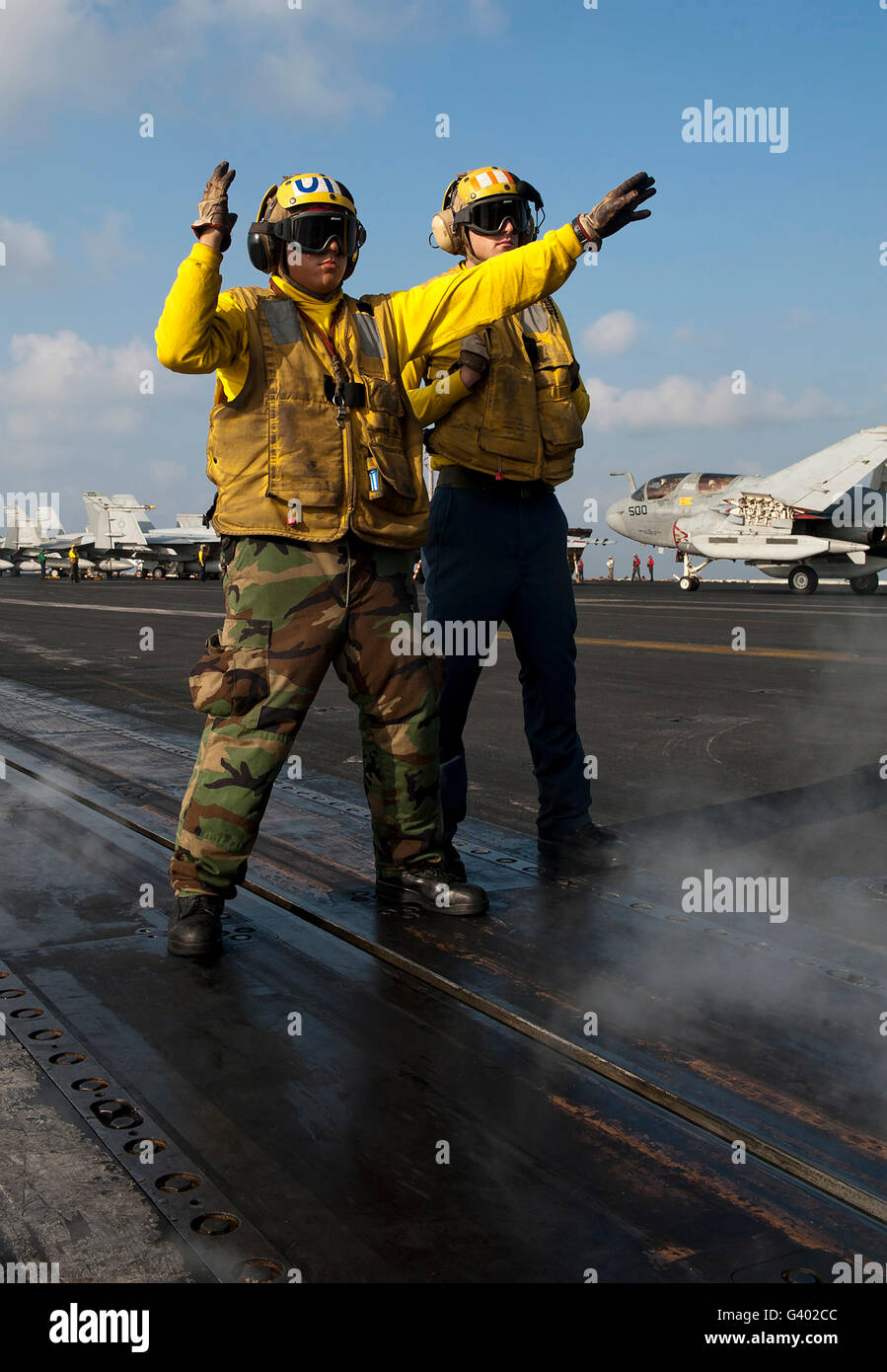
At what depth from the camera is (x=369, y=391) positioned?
127 inches

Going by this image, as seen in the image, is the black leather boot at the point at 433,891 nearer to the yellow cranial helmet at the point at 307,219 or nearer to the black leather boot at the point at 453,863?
the black leather boot at the point at 453,863

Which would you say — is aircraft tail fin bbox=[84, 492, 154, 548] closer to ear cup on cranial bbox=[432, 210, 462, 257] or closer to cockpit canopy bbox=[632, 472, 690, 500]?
cockpit canopy bbox=[632, 472, 690, 500]

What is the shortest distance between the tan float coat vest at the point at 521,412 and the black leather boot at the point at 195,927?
1655 mm

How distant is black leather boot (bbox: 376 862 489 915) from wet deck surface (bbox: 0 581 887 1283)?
5 centimetres

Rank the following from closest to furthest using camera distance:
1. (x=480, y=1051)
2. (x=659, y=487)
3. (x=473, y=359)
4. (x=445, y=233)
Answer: (x=480, y=1051)
(x=473, y=359)
(x=445, y=233)
(x=659, y=487)

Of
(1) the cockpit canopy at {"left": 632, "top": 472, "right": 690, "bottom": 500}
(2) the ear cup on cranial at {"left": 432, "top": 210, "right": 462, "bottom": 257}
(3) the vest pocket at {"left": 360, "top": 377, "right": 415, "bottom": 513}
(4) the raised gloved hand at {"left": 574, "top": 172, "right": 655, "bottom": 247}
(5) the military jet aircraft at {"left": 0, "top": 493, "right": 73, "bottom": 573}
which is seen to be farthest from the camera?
(5) the military jet aircraft at {"left": 0, "top": 493, "right": 73, "bottom": 573}

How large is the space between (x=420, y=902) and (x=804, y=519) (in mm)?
28193

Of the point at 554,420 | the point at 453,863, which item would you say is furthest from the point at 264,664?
the point at 554,420

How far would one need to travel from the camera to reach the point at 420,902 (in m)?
3.45

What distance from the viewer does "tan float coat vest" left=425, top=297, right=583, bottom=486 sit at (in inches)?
151

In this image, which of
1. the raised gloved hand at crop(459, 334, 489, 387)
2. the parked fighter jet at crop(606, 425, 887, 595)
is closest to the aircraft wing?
the parked fighter jet at crop(606, 425, 887, 595)

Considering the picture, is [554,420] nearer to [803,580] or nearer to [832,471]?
[832,471]

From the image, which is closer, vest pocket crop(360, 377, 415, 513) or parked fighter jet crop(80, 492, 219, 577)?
vest pocket crop(360, 377, 415, 513)

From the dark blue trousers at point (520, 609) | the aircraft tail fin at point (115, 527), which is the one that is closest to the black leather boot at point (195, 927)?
the dark blue trousers at point (520, 609)
